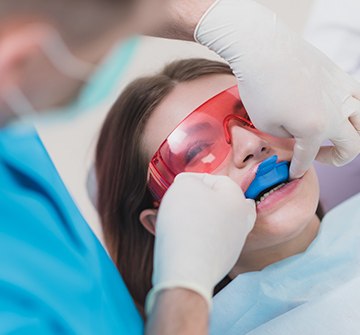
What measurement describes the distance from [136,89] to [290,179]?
1.33 feet

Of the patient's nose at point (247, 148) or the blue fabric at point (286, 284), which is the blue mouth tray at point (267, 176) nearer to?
the patient's nose at point (247, 148)

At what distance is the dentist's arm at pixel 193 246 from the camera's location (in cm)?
94

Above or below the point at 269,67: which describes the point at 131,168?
below

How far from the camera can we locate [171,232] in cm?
105

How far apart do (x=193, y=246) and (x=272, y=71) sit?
368mm

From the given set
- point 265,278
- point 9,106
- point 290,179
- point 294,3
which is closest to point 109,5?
point 9,106

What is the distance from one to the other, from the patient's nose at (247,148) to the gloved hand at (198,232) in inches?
5.4

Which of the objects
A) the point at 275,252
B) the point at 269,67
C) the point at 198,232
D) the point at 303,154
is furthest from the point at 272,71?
the point at 275,252

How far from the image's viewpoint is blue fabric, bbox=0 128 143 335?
0.96m

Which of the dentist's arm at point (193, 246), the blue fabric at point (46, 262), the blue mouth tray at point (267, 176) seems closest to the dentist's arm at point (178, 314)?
the dentist's arm at point (193, 246)

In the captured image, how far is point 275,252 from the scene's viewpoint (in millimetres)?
1465

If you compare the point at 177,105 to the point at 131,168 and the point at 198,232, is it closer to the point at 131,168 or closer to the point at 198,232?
the point at 131,168

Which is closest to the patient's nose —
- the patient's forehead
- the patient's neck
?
the patient's forehead

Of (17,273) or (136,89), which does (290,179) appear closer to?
(136,89)
